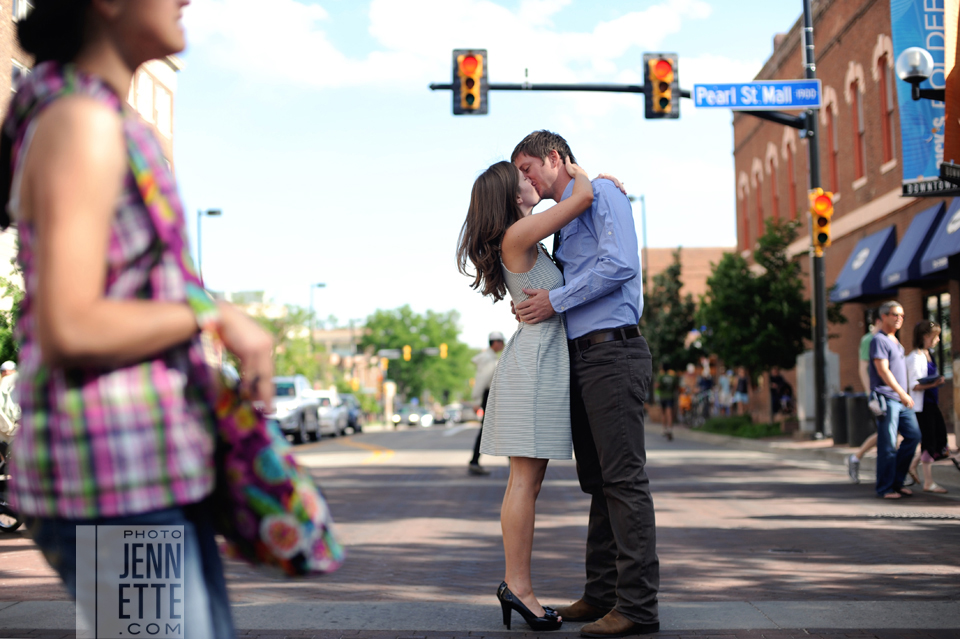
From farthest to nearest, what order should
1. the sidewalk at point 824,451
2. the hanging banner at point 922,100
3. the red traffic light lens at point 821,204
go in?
1. the red traffic light lens at point 821,204
2. the hanging banner at point 922,100
3. the sidewalk at point 824,451

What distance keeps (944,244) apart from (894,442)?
10173 millimetres

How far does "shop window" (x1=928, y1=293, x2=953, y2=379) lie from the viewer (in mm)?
21234

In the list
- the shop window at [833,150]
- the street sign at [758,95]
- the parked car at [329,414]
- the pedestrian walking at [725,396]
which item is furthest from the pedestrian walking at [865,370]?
the pedestrian walking at [725,396]

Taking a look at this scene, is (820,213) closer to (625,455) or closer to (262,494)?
(625,455)

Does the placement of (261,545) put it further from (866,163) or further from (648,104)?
(866,163)

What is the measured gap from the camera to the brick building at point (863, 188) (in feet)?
69.9

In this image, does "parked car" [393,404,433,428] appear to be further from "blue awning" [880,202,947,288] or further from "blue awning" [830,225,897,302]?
"blue awning" [880,202,947,288]

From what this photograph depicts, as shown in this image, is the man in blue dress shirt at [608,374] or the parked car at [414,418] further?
the parked car at [414,418]

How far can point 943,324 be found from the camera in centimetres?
2139

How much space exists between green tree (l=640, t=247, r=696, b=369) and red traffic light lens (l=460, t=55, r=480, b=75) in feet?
77.0

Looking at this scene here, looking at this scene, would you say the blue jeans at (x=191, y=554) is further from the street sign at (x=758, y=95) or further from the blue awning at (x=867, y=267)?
the blue awning at (x=867, y=267)

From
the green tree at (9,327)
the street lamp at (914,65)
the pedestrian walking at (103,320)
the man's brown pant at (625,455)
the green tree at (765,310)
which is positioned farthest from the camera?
the green tree at (765,310)

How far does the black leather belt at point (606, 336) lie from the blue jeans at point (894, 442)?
6557 mm

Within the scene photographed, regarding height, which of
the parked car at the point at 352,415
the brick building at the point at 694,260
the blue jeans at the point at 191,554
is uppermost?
the brick building at the point at 694,260
